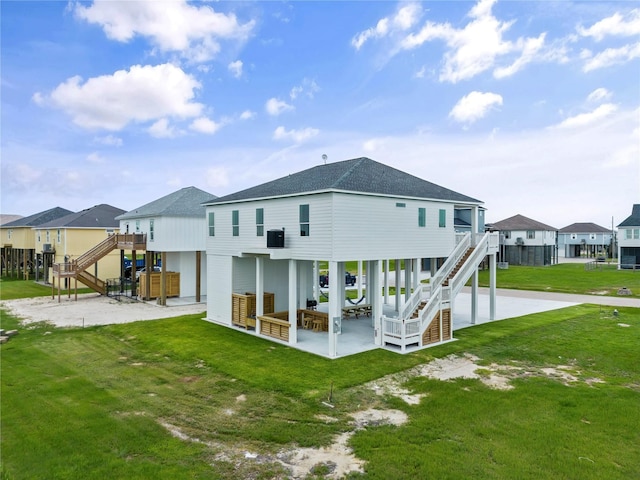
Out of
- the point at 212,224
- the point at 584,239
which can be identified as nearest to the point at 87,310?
the point at 212,224

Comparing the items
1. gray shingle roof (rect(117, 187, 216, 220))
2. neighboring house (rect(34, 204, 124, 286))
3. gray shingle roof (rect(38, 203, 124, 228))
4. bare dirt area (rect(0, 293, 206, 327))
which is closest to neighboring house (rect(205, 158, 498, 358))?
bare dirt area (rect(0, 293, 206, 327))

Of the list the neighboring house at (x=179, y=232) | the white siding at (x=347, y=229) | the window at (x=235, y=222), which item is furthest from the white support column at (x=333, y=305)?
the neighboring house at (x=179, y=232)

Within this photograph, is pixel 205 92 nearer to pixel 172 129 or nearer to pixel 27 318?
pixel 172 129

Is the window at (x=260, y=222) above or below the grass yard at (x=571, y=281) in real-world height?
above

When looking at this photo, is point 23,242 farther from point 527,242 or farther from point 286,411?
point 527,242

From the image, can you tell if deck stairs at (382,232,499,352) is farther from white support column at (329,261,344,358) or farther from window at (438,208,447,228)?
white support column at (329,261,344,358)

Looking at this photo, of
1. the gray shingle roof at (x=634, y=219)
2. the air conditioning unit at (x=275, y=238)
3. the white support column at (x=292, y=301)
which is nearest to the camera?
the white support column at (x=292, y=301)

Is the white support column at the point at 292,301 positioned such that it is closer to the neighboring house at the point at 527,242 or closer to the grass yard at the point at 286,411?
the grass yard at the point at 286,411
